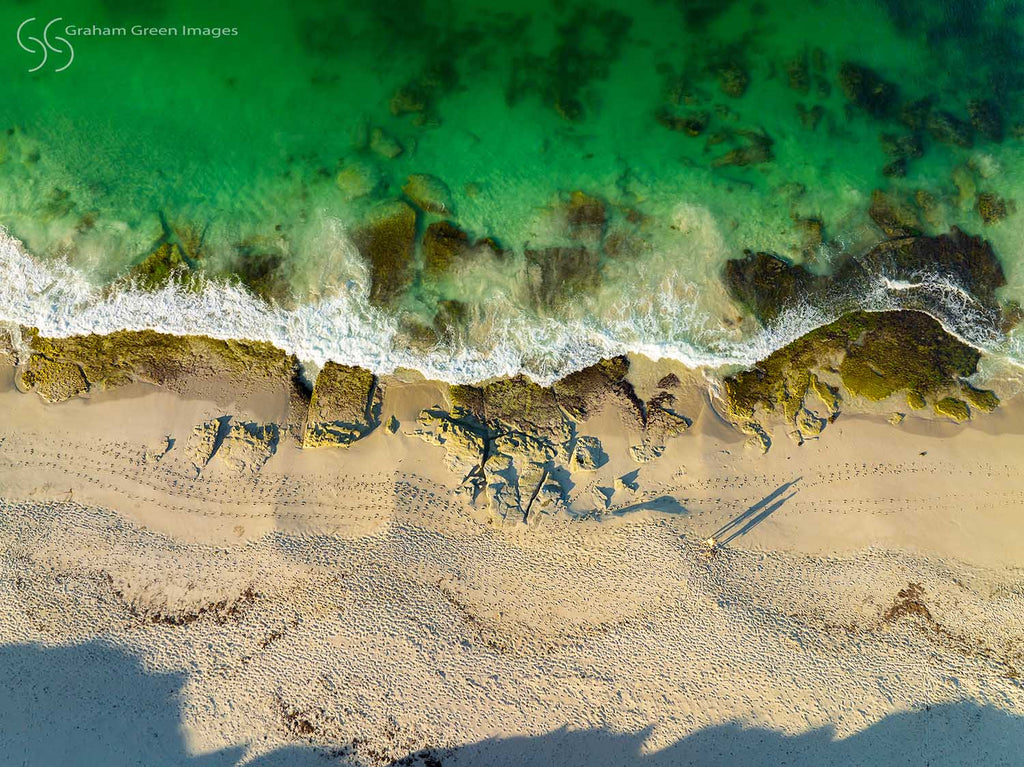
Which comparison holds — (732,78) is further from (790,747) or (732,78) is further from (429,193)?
(790,747)

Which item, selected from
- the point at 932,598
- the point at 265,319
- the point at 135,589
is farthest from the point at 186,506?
the point at 932,598

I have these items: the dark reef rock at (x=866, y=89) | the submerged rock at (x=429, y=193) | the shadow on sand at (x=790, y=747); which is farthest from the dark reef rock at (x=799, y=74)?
the shadow on sand at (x=790, y=747)

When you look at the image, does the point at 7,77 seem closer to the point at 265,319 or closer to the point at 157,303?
the point at 157,303

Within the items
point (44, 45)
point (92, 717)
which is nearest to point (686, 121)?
point (44, 45)

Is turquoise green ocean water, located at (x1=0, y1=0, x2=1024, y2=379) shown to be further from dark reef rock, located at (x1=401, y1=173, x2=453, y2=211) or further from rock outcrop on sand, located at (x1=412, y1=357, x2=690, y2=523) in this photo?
rock outcrop on sand, located at (x1=412, y1=357, x2=690, y2=523)

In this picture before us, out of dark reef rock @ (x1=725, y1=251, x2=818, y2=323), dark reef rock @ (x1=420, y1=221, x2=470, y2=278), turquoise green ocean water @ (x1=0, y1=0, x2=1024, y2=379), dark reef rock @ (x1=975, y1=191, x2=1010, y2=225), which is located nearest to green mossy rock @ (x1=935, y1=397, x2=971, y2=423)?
turquoise green ocean water @ (x1=0, y1=0, x2=1024, y2=379)

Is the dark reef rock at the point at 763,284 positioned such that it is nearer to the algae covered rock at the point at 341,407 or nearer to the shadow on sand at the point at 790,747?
the algae covered rock at the point at 341,407
